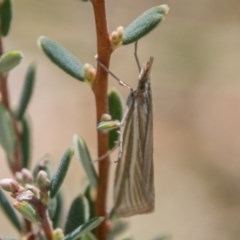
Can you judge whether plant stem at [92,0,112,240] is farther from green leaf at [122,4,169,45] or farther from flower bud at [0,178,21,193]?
flower bud at [0,178,21,193]

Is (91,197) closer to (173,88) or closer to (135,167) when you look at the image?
(135,167)

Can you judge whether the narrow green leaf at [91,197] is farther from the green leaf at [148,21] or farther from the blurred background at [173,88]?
the blurred background at [173,88]

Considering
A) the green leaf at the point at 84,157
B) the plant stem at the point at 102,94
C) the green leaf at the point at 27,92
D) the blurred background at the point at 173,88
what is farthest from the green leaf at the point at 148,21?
the blurred background at the point at 173,88

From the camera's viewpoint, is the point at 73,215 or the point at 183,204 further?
the point at 183,204

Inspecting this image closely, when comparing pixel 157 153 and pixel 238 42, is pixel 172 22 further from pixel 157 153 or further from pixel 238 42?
pixel 157 153

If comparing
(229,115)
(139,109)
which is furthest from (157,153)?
(139,109)

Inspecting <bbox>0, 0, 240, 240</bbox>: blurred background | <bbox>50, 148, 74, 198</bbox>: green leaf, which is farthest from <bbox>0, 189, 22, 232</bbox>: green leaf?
<bbox>0, 0, 240, 240</bbox>: blurred background
